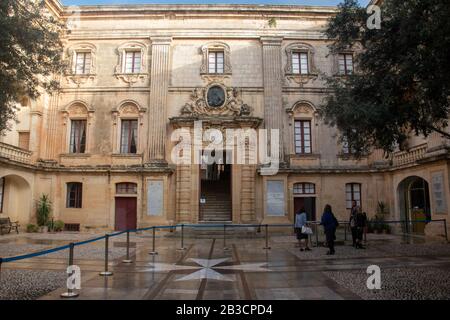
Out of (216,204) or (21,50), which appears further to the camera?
(216,204)

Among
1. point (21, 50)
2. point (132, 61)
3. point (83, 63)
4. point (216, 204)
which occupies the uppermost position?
point (132, 61)

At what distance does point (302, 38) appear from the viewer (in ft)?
78.2

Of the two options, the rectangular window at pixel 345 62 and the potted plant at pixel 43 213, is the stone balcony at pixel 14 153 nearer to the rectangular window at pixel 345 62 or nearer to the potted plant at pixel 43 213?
the potted plant at pixel 43 213

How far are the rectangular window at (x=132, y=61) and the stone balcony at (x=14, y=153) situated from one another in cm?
800

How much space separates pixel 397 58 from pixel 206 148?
13.9 m

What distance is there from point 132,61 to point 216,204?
10988 millimetres

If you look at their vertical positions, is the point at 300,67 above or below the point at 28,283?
above

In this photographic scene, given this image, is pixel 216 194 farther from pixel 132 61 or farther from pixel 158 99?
pixel 132 61

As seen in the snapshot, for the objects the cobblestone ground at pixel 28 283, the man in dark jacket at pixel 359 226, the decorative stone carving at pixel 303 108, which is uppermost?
the decorative stone carving at pixel 303 108

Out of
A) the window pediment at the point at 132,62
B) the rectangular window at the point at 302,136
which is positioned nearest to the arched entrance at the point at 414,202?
the rectangular window at the point at 302,136

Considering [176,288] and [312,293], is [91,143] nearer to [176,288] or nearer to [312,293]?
[176,288]

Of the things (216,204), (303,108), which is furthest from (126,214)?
(303,108)

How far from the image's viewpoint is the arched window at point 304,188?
73.5 feet

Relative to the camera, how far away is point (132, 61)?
77.9ft
